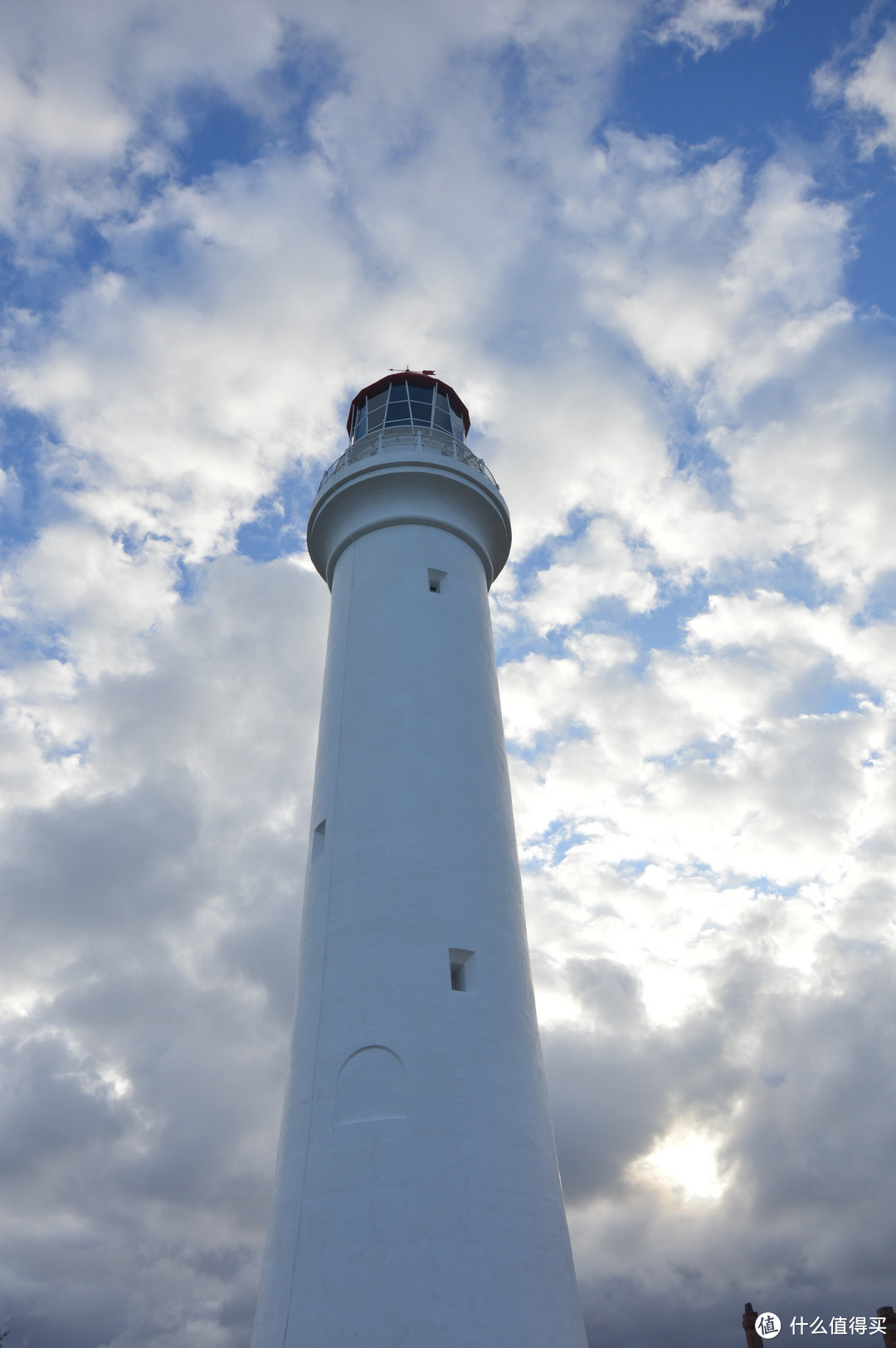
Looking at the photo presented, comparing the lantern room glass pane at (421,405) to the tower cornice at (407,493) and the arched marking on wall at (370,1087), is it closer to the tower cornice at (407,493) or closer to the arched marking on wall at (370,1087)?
the tower cornice at (407,493)

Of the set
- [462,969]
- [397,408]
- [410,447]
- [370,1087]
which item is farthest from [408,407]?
[370,1087]

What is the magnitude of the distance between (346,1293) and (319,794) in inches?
315

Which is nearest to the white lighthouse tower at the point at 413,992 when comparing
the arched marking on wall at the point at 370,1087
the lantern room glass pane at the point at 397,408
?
the arched marking on wall at the point at 370,1087

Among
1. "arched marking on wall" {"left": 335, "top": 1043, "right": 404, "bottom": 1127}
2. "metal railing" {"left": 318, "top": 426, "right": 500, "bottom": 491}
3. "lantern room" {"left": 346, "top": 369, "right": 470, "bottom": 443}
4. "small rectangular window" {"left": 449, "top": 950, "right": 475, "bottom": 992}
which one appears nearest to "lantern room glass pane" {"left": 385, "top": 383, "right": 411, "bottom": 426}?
"lantern room" {"left": 346, "top": 369, "right": 470, "bottom": 443}

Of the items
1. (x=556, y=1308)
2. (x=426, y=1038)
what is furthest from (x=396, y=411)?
(x=556, y=1308)

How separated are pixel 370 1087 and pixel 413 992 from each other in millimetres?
1413

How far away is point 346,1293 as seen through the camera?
1106 cm

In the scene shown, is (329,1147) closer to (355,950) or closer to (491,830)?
(355,950)

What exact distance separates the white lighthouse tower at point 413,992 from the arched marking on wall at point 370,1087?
0.10 ft

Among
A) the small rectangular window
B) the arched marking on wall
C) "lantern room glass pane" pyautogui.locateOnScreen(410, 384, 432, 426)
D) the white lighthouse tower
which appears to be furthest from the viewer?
"lantern room glass pane" pyautogui.locateOnScreen(410, 384, 432, 426)

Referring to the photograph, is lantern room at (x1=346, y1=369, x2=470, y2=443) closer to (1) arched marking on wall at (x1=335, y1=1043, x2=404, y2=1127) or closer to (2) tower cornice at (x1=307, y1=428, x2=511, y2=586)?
(2) tower cornice at (x1=307, y1=428, x2=511, y2=586)

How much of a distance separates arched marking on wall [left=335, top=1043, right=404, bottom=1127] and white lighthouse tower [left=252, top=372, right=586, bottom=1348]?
3 cm

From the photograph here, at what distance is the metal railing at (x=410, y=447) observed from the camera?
19.8 metres

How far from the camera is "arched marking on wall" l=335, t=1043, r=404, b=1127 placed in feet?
40.6
